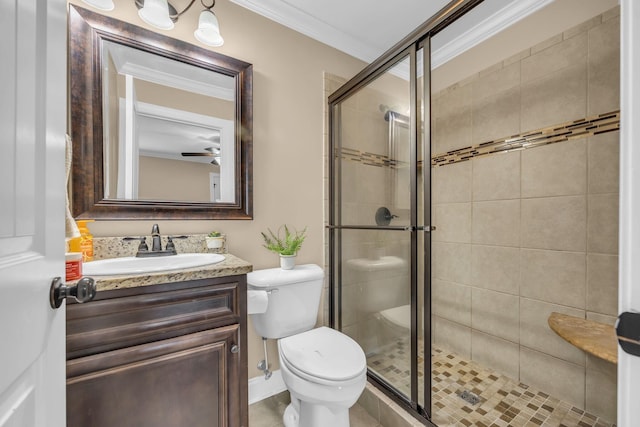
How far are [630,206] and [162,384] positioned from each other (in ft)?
4.31

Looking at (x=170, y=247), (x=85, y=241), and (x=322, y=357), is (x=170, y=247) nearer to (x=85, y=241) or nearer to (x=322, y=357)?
(x=85, y=241)

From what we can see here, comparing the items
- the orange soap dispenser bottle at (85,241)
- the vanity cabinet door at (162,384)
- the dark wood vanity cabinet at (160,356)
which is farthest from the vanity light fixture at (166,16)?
the vanity cabinet door at (162,384)

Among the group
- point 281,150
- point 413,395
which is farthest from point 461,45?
point 413,395

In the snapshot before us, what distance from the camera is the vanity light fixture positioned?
3.99 ft

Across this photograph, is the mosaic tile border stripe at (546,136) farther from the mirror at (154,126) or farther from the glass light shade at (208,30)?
the glass light shade at (208,30)

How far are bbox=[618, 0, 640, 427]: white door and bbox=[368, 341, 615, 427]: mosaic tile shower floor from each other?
105cm

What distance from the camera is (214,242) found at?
4.77 ft

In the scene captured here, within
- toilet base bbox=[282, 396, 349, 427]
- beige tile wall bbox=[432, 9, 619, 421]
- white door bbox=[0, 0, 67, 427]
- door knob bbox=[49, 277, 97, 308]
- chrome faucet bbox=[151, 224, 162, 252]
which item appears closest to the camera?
white door bbox=[0, 0, 67, 427]

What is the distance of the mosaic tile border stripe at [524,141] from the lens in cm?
139

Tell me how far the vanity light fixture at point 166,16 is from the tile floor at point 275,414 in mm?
2114

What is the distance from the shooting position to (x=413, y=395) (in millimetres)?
1368

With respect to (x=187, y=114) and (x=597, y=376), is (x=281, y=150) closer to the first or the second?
(x=187, y=114)

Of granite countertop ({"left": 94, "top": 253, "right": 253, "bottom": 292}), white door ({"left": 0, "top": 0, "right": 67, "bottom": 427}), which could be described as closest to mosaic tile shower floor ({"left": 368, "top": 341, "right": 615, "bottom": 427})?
granite countertop ({"left": 94, "top": 253, "right": 253, "bottom": 292})

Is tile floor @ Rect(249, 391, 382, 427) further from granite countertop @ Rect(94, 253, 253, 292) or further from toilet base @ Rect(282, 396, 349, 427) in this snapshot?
granite countertop @ Rect(94, 253, 253, 292)
